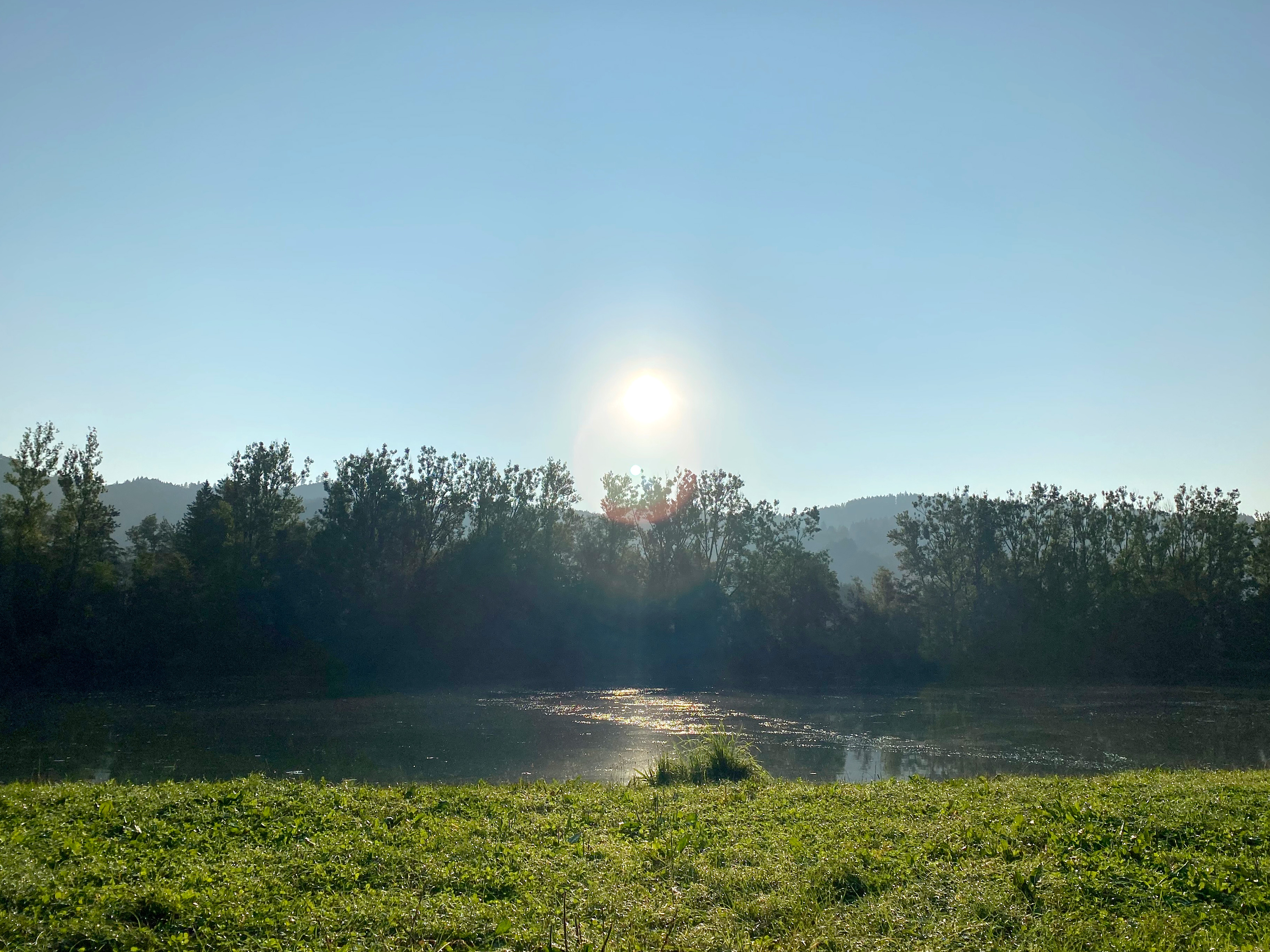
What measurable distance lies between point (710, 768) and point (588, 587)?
37.9 m

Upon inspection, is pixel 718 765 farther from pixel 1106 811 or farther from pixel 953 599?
pixel 953 599

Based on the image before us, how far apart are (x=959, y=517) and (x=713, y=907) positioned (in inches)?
2080

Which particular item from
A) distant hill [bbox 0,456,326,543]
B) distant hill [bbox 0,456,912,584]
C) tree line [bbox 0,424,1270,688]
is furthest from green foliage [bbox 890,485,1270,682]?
distant hill [bbox 0,456,326,543]

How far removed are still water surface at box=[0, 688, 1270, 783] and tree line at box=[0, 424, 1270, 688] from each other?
988 centimetres

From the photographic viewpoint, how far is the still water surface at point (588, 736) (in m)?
17.6

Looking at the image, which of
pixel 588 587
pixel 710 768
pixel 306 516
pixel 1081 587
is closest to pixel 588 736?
pixel 710 768

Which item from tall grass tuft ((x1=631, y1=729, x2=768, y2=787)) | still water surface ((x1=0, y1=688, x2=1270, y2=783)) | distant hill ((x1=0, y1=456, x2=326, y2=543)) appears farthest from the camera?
distant hill ((x1=0, y1=456, x2=326, y2=543))

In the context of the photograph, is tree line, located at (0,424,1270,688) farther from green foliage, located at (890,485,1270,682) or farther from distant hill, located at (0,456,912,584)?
distant hill, located at (0,456,912,584)

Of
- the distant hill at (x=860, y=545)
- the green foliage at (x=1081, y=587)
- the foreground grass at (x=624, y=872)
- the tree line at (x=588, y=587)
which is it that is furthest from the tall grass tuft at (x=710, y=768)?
the distant hill at (x=860, y=545)

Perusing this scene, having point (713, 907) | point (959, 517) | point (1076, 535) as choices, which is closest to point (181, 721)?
point (713, 907)

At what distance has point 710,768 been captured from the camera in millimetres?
14523

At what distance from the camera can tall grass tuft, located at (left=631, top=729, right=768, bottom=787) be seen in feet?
46.5

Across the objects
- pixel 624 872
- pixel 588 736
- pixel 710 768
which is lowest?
pixel 588 736

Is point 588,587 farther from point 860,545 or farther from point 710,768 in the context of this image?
point 860,545
